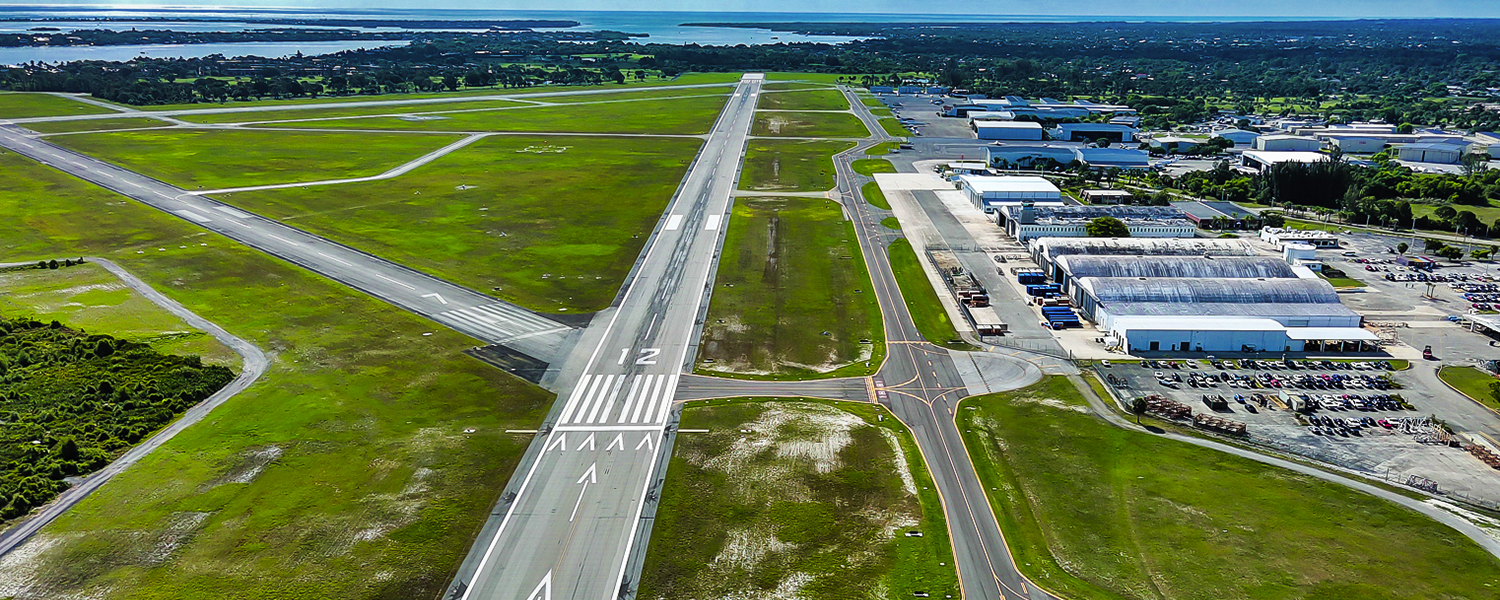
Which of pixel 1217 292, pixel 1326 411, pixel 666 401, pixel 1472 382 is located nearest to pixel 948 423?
pixel 666 401

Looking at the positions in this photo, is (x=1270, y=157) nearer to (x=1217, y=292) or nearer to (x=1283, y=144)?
(x=1283, y=144)

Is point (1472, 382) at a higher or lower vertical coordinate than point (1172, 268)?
lower

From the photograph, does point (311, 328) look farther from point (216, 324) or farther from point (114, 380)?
point (114, 380)

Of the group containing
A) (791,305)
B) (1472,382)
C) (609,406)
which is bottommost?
(1472,382)

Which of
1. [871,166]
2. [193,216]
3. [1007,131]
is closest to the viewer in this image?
[193,216]

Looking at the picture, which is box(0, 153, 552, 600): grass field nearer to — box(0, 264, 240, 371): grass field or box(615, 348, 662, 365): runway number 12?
box(0, 264, 240, 371): grass field

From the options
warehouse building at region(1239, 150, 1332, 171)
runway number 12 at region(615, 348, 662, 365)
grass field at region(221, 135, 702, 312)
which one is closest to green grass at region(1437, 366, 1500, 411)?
runway number 12 at region(615, 348, 662, 365)
